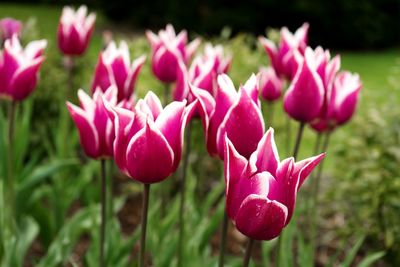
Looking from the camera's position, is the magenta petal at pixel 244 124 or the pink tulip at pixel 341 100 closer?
the magenta petal at pixel 244 124

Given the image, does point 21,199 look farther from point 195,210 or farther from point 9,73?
point 9,73

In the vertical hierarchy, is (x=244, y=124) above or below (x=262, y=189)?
above

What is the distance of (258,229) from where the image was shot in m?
1.45

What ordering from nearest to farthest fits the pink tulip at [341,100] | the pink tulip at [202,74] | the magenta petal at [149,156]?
the magenta petal at [149,156] → the pink tulip at [202,74] → the pink tulip at [341,100]

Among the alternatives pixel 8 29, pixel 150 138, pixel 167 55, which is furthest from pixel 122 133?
pixel 8 29

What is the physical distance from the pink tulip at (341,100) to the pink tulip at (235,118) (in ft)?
2.12

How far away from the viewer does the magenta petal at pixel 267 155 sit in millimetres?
1459

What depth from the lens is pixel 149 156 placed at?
154 cm

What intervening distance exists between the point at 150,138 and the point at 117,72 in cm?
80

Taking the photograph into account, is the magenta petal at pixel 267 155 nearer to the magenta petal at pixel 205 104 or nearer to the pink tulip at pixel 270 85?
the magenta petal at pixel 205 104

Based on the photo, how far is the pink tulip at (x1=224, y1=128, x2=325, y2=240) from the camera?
1416 millimetres

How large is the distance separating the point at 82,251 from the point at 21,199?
0.70m

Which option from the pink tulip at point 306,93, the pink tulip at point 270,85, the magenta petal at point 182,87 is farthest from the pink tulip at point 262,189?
the pink tulip at point 270,85

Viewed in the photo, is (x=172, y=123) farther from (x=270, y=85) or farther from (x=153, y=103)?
(x=270, y=85)
